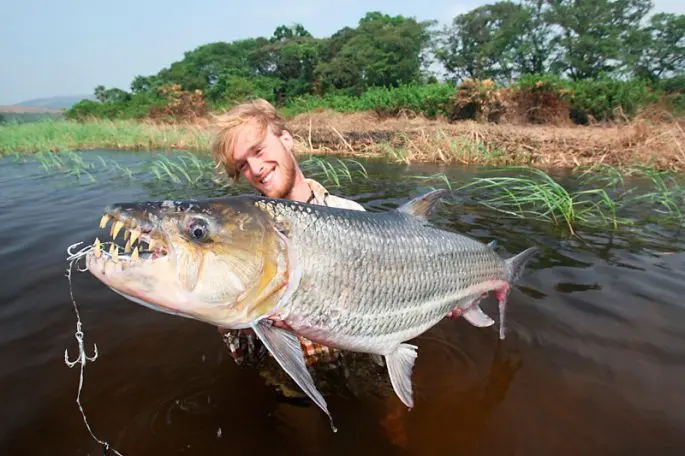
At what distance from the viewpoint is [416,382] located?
2883 millimetres

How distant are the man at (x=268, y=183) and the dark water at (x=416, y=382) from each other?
13 cm

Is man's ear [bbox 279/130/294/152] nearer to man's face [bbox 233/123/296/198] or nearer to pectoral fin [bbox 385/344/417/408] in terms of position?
man's face [bbox 233/123/296/198]

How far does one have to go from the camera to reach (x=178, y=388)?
2787 mm

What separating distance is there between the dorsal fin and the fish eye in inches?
50.8

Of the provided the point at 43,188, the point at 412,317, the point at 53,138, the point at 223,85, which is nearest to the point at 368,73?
the point at 223,85

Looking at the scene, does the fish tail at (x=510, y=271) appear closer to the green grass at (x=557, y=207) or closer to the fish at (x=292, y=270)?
the fish at (x=292, y=270)

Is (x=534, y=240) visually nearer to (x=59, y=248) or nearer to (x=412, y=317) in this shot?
(x=412, y=317)

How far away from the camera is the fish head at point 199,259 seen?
1543 mm

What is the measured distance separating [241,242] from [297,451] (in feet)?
4.80

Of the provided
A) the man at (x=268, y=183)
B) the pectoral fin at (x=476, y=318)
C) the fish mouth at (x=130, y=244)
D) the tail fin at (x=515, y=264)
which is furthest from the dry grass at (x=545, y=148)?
the fish mouth at (x=130, y=244)

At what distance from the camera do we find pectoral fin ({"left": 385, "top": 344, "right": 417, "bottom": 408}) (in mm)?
2193

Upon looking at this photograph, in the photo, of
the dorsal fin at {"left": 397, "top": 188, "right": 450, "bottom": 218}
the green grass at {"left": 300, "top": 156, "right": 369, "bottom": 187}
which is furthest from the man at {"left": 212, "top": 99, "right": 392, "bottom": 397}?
the green grass at {"left": 300, "top": 156, "right": 369, "bottom": 187}

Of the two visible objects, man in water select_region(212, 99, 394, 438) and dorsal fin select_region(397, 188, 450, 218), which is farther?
man in water select_region(212, 99, 394, 438)

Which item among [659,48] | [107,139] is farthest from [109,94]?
[659,48]
